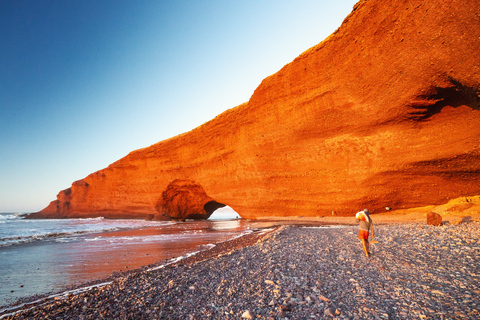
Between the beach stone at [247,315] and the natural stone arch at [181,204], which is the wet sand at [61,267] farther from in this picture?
the natural stone arch at [181,204]

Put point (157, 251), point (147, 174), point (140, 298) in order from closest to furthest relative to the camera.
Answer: point (140, 298), point (157, 251), point (147, 174)

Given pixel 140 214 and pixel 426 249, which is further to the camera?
pixel 140 214

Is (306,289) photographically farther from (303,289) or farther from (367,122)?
(367,122)

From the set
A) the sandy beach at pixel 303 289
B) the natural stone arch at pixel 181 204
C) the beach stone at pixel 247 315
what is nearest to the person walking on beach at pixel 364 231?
the sandy beach at pixel 303 289

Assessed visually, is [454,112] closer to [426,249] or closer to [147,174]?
[426,249]

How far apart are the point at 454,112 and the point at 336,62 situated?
7.38m

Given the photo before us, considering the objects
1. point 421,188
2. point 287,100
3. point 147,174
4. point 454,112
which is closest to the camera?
point 454,112

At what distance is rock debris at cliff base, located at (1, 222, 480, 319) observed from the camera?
2945mm

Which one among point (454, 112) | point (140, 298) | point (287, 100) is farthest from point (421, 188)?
point (140, 298)

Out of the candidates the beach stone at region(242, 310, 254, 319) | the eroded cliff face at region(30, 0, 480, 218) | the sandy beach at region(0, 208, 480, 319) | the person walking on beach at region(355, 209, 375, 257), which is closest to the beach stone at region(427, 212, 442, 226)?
the sandy beach at region(0, 208, 480, 319)

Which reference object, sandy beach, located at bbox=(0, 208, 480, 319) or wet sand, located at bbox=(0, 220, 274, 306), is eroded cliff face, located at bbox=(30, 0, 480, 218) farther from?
wet sand, located at bbox=(0, 220, 274, 306)

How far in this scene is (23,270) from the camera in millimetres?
7258

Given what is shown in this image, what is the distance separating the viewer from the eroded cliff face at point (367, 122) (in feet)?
39.8

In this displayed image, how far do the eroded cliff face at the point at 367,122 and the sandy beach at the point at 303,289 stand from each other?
9.34 meters
